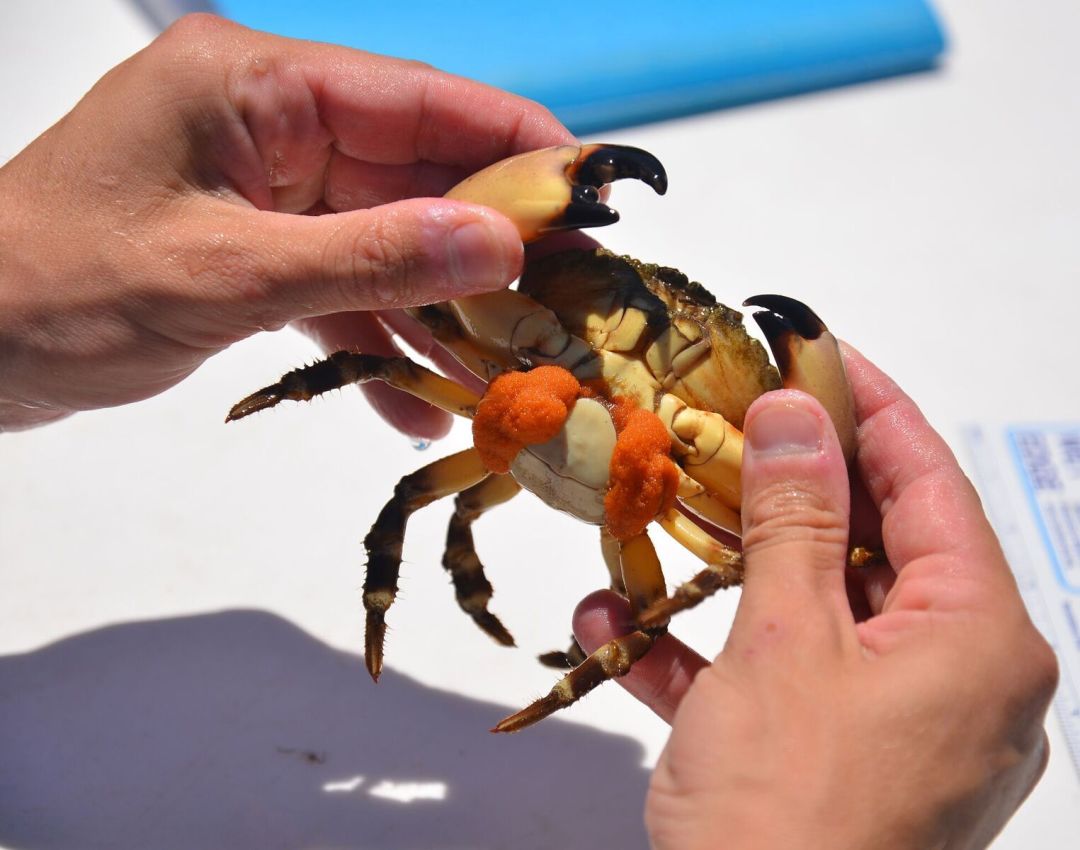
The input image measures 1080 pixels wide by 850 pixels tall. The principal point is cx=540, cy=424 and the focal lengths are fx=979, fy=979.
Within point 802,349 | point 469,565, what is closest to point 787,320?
point 802,349

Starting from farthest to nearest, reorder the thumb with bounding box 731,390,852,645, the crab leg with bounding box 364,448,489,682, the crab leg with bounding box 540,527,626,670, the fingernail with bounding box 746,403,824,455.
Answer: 1. the crab leg with bounding box 540,527,626,670
2. the crab leg with bounding box 364,448,489,682
3. the fingernail with bounding box 746,403,824,455
4. the thumb with bounding box 731,390,852,645

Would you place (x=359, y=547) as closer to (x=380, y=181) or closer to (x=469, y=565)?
(x=469, y=565)

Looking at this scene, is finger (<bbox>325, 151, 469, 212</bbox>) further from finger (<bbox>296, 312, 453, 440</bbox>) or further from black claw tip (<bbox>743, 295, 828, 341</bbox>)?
black claw tip (<bbox>743, 295, 828, 341</bbox>)

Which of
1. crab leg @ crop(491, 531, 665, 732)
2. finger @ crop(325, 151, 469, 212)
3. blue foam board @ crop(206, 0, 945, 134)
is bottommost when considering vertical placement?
crab leg @ crop(491, 531, 665, 732)

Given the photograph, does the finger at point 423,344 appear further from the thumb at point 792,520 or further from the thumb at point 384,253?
the thumb at point 792,520

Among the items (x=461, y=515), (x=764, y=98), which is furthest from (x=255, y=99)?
(x=764, y=98)

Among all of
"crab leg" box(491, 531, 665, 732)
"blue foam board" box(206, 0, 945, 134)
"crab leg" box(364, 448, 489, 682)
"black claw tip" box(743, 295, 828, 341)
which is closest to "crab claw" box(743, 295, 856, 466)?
"black claw tip" box(743, 295, 828, 341)
